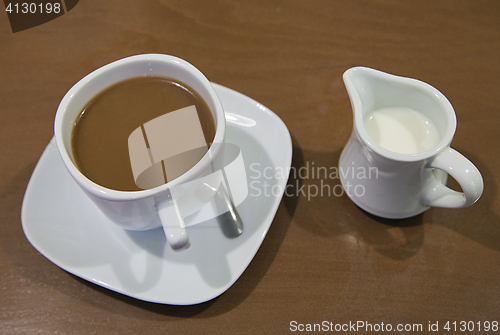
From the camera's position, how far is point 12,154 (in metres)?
0.79

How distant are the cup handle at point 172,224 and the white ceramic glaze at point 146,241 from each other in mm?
133

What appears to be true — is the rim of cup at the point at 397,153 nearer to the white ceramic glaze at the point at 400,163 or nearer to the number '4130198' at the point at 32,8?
the white ceramic glaze at the point at 400,163

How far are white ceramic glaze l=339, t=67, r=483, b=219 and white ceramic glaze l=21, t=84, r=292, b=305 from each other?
0.45 feet

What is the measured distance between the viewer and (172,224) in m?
0.54

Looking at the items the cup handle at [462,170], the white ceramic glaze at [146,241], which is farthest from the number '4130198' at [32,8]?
the cup handle at [462,170]

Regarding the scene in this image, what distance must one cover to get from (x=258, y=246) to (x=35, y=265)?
1.30ft

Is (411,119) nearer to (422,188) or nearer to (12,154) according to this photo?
(422,188)

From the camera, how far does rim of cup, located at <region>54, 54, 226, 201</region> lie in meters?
0.54

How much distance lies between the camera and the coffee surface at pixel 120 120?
599 millimetres

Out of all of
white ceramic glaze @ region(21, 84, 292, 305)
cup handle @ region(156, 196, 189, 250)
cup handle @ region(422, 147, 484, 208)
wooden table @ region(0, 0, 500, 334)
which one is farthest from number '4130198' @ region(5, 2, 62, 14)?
cup handle @ region(422, 147, 484, 208)

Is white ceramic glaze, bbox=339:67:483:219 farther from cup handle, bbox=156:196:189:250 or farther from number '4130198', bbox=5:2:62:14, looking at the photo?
number '4130198', bbox=5:2:62:14

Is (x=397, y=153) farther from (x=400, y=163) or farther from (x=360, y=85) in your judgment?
(x=360, y=85)

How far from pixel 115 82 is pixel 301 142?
0.37m

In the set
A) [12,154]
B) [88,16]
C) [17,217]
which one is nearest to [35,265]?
[17,217]
